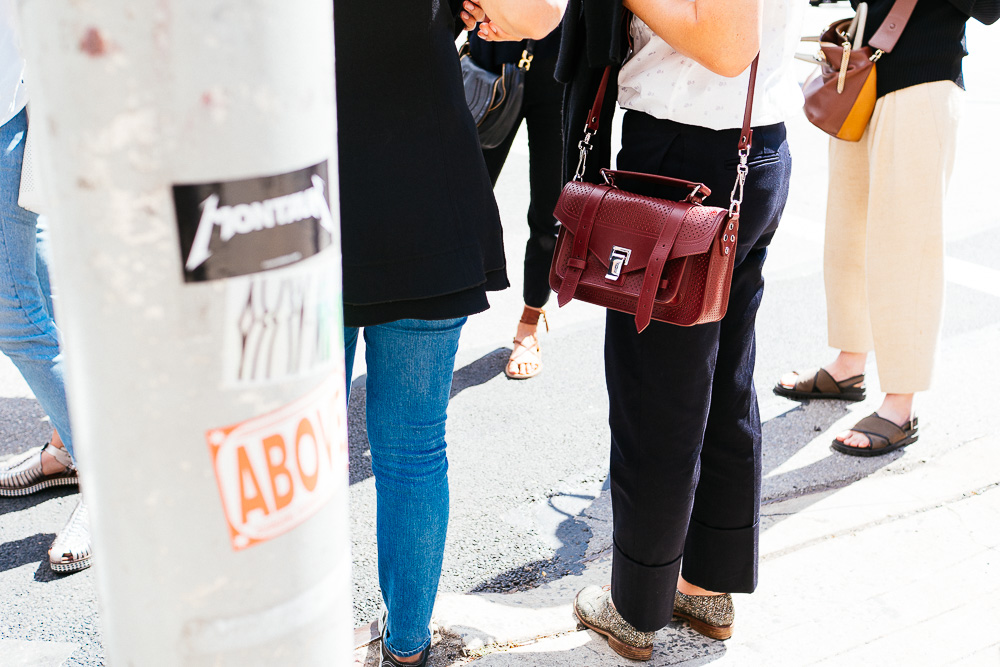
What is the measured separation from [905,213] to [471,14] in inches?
83.5

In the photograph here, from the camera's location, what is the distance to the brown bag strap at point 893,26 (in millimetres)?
3100

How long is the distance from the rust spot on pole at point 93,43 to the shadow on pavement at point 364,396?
2.52 metres

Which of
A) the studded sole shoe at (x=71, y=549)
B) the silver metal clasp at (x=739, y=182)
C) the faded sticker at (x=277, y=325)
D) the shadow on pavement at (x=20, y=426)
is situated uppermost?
the faded sticker at (x=277, y=325)

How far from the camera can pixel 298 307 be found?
0.83 m

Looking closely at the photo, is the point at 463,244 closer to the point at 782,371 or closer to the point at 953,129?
the point at 953,129

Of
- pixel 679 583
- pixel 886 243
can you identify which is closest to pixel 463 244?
pixel 679 583

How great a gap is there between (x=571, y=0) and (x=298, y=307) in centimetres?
146

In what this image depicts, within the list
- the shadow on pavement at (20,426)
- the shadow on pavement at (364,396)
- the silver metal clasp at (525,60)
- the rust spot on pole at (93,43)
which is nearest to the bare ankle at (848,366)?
the shadow on pavement at (364,396)

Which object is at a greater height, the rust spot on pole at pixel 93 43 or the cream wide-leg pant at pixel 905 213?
the rust spot on pole at pixel 93 43

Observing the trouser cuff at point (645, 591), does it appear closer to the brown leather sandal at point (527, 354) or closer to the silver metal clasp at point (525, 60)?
the brown leather sandal at point (527, 354)

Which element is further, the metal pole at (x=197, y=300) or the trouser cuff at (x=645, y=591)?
the trouser cuff at (x=645, y=591)

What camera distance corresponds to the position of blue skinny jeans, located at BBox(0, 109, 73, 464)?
2.48 meters

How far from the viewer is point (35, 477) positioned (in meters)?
3.10

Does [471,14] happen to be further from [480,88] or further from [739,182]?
[480,88]
